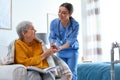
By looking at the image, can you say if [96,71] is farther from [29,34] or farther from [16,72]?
[16,72]

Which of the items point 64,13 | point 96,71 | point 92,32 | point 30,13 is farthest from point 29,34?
point 92,32

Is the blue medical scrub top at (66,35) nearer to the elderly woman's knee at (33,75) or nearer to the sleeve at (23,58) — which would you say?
the sleeve at (23,58)

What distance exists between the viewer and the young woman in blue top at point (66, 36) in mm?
2594

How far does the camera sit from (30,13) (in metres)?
4.17

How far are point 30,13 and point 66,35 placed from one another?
65.4 inches

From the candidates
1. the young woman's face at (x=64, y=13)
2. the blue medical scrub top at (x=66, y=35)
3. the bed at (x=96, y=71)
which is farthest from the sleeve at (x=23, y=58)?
the bed at (x=96, y=71)

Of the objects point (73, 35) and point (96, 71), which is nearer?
point (73, 35)

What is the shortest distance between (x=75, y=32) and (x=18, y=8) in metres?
1.69

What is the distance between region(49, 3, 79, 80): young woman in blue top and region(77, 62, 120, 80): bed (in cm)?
49

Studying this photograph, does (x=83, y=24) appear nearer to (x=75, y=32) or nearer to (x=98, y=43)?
(x=98, y=43)

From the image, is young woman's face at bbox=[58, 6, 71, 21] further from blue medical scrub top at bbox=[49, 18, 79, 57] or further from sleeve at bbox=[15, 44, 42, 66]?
sleeve at bbox=[15, 44, 42, 66]

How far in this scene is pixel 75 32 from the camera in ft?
8.69

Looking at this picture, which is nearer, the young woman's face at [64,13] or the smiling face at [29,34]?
the smiling face at [29,34]

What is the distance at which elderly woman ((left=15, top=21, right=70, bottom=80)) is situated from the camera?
2.20 m
